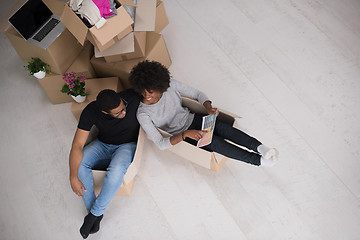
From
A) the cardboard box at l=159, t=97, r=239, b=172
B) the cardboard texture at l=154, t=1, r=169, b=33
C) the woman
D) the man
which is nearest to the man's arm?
the man

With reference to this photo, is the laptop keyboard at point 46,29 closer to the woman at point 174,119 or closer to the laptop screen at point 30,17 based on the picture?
the laptop screen at point 30,17

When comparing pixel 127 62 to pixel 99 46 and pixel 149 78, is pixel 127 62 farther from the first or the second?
pixel 149 78

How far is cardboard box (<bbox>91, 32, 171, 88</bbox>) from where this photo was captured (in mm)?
2178

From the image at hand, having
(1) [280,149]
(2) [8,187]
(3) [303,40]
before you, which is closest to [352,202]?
(1) [280,149]

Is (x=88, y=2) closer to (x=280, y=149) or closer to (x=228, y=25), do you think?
(x=228, y=25)

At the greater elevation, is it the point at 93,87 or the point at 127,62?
the point at 127,62

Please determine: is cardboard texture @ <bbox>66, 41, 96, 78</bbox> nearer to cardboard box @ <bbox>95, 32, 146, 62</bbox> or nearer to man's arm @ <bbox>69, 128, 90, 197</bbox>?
cardboard box @ <bbox>95, 32, 146, 62</bbox>

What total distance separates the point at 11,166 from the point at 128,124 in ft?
3.46

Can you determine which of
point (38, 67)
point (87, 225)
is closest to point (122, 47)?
point (38, 67)

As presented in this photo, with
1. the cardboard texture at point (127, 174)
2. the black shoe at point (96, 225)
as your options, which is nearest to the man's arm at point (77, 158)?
the cardboard texture at point (127, 174)

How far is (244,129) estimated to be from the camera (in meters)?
2.23

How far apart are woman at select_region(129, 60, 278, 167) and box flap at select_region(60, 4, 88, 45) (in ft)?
1.18

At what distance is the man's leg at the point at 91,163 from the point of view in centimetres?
183

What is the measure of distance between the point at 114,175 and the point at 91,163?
0.63ft
